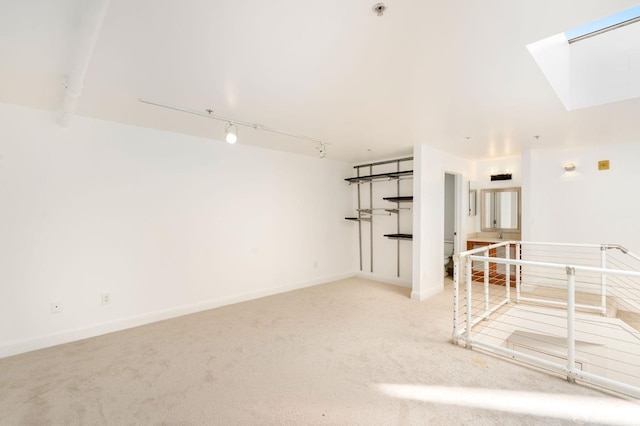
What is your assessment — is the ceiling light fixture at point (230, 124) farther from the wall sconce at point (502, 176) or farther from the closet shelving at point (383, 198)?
the wall sconce at point (502, 176)

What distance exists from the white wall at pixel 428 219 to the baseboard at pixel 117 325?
2288mm

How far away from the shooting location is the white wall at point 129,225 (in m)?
2.85

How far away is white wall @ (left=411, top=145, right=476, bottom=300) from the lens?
14.6 ft

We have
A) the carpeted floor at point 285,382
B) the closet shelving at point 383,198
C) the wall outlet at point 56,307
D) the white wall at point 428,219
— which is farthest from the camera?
the closet shelving at point 383,198

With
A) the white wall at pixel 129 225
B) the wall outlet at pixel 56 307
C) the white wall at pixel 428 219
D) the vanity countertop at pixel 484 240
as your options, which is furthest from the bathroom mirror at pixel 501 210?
the wall outlet at pixel 56 307

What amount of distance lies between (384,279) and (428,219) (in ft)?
5.23

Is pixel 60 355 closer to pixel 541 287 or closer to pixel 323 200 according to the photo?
pixel 323 200

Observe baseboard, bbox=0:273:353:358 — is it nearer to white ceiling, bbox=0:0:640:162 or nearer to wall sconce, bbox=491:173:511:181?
white ceiling, bbox=0:0:640:162

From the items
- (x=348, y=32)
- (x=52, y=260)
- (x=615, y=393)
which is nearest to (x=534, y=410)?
(x=615, y=393)

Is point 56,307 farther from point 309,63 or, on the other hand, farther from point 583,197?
point 583,197

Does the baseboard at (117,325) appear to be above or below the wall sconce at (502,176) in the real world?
below

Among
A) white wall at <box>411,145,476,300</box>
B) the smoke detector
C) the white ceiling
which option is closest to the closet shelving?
white wall at <box>411,145,476,300</box>

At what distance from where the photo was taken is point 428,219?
462 centimetres

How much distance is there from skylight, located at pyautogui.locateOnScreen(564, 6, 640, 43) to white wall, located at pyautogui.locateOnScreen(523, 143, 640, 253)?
7.96 ft
